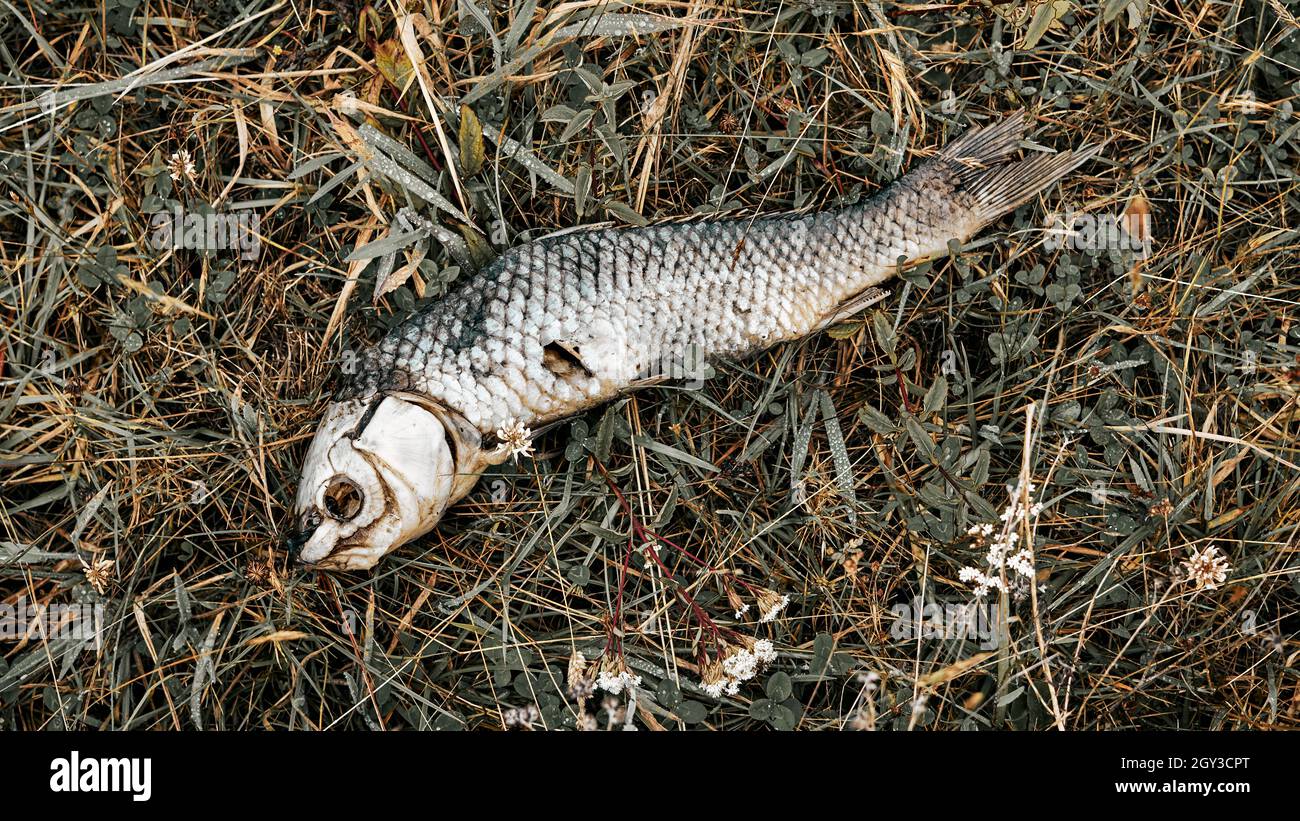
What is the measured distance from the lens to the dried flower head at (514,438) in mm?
2482

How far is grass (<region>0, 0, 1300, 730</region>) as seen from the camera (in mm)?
2760

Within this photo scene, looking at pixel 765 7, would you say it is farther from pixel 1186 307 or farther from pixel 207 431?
pixel 207 431

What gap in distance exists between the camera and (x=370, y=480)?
8.20 ft

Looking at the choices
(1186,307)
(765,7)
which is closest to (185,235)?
(765,7)

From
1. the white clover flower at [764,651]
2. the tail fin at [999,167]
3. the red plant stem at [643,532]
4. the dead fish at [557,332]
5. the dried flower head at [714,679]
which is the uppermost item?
the tail fin at [999,167]

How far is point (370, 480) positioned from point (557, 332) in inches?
27.8

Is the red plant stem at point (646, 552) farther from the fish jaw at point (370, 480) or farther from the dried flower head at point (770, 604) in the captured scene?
the fish jaw at point (370, 480)

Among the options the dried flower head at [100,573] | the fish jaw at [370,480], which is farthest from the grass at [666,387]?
the fish jaw at [370,480]

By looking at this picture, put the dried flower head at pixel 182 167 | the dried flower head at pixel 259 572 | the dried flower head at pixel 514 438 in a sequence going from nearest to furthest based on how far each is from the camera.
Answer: the dried flower head at pixel 514 438, the dried flower head at pixel 259 572, the dried flower head at pixel 182 167

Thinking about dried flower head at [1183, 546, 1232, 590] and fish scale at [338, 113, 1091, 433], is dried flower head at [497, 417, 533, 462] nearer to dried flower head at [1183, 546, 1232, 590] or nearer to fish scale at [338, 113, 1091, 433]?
fish scale at [338, 113, 1091, 433]

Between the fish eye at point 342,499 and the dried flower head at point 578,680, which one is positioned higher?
the fish eye at point 342,499

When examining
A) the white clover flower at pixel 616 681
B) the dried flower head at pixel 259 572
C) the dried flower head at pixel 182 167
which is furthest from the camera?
the dried flower head at pixel 182 167

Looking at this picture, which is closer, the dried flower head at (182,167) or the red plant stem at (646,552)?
the red plant stem at (646,552)
